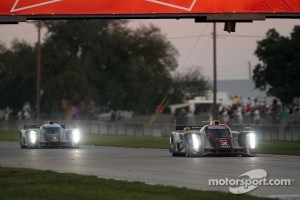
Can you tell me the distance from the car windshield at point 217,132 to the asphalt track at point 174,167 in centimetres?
115

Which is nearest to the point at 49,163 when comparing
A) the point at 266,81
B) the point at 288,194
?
the point at 288,194

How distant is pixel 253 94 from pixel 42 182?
108301 millimetres

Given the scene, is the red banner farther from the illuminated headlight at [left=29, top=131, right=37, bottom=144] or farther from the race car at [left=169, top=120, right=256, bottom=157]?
the illuminated headlight at [left=29, top=131, right=37, bottom=144]

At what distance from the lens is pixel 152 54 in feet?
328

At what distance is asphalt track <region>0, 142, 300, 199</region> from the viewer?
64.8ft

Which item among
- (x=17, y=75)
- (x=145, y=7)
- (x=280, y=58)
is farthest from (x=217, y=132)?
(x=17, y=75)

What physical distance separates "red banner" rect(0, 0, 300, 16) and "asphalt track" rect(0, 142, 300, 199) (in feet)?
14.5

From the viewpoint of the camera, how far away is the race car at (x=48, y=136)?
132 ft

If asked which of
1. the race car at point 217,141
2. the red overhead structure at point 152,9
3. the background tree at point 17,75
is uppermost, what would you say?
the background tree at point 17,75

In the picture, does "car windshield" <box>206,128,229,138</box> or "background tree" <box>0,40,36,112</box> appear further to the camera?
"background tree" <box>0,40,36,112</box>

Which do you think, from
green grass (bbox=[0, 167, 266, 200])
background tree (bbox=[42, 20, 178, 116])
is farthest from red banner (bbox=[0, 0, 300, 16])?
background tree (bbox=[42, 20, 178, 116])

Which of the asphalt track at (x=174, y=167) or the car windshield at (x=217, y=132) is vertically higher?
the car windshield at (x=217, y=132)

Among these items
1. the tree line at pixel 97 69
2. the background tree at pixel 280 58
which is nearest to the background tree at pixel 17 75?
the tree line at pixel 97 69

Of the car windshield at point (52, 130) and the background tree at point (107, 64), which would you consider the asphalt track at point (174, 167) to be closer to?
the car windshield at point (52, 130)
